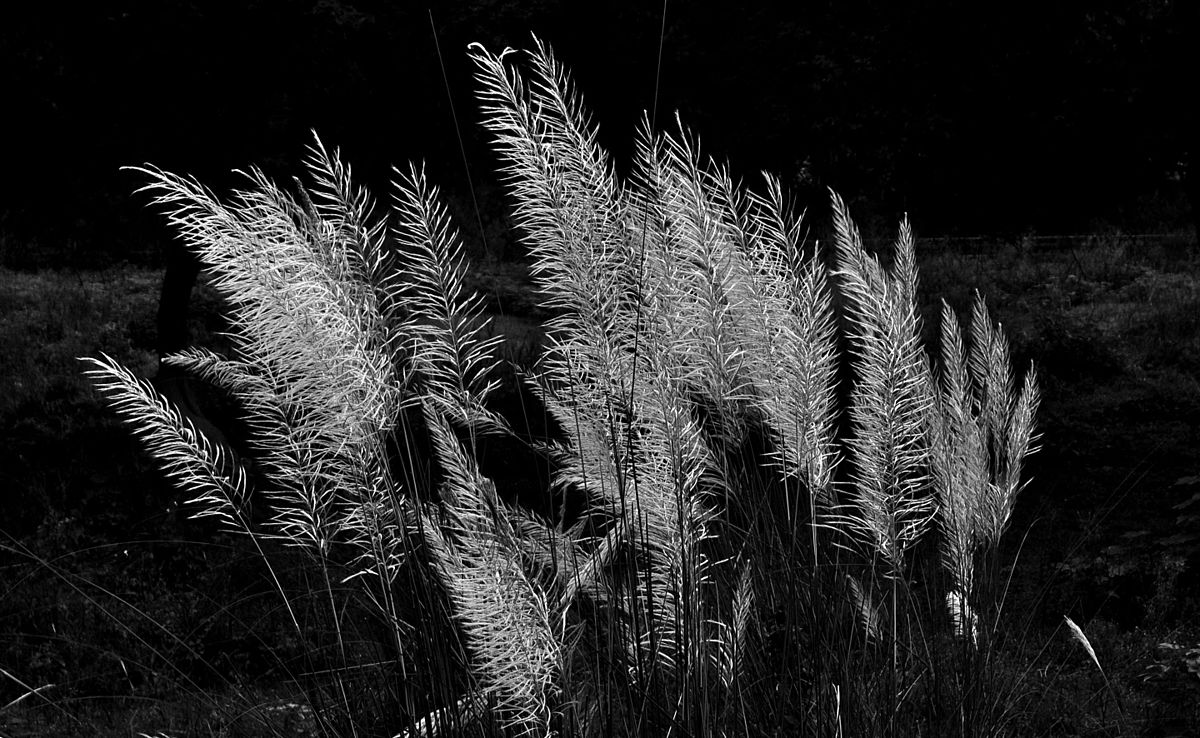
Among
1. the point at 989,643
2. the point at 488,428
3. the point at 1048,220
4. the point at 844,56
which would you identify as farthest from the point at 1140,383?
the point at 488,428

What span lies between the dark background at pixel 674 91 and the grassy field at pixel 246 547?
112 cm

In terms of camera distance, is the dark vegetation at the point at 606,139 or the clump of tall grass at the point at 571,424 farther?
the dark vegetation at the point at 606,139

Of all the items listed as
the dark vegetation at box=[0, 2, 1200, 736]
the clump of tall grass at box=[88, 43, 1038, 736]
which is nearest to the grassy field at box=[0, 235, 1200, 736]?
the dark vegetation at box=[0, 2, 1200, 736]

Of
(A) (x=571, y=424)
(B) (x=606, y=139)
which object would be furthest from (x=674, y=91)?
(A) (x=571, y=424)

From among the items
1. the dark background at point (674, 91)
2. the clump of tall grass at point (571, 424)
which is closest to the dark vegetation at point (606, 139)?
the dark background at point (674, 91)

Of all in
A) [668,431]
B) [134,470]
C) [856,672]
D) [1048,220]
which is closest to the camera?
[668,431]

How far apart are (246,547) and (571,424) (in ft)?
14.4

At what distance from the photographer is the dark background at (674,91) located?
6266 millimetres

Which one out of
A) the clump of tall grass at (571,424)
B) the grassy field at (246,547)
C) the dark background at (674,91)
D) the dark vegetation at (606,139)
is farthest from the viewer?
the dark background at (674,91)

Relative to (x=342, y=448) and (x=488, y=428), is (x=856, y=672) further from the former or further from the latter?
(x=342, y=448)

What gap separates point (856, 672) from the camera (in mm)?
2283

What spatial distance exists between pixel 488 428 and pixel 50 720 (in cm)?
318

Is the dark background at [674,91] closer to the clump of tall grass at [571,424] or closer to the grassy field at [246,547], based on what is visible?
the grassy field at [246,547]

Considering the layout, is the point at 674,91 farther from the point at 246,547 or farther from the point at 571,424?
the point at 571,424
